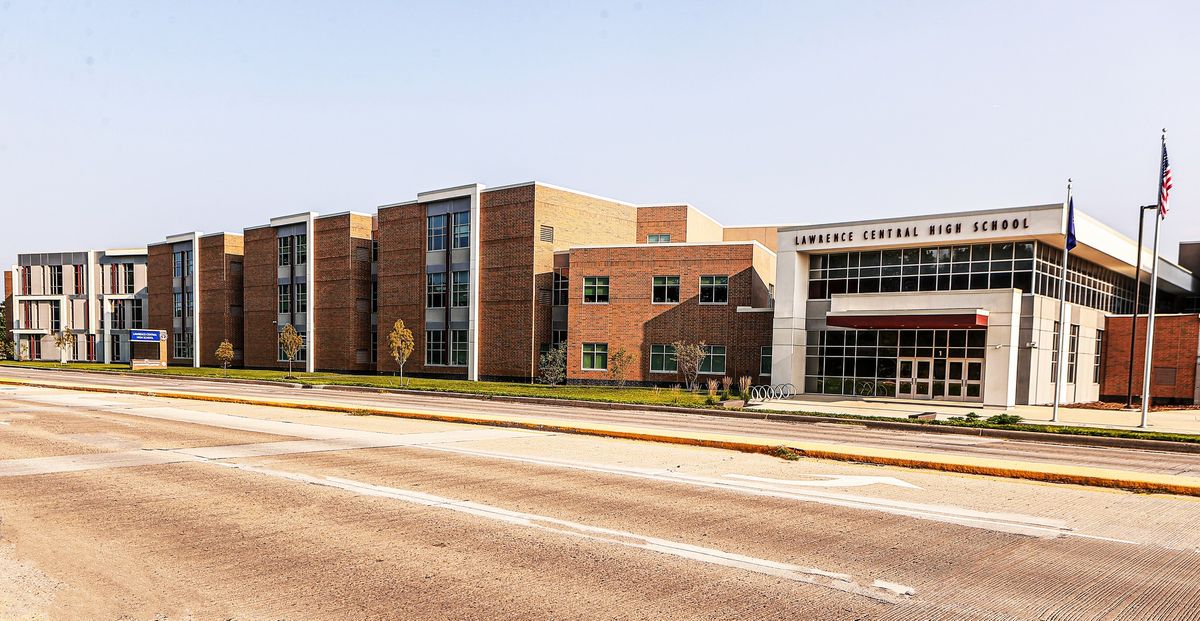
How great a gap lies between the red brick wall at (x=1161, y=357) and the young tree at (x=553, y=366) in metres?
30.0

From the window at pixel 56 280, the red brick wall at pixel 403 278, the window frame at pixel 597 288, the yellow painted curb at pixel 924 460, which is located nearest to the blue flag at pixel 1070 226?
the yellow painted curb at pixel 924 460

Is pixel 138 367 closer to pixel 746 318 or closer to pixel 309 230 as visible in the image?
pixel 309 230

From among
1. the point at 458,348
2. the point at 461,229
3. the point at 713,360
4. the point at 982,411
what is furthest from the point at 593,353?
the point at 982,411

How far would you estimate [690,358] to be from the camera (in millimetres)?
39969

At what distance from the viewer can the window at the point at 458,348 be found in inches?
1994

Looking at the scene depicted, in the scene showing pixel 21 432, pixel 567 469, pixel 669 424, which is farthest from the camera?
pixel 669 424

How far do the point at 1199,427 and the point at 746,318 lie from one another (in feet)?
67.0

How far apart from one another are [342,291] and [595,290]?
24.2 meters

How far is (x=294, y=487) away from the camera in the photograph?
10.5 meters

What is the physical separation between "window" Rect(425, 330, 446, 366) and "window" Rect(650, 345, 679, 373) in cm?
1638

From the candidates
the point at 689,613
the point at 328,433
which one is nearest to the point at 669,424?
the point at 328,433

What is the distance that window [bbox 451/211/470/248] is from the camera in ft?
165

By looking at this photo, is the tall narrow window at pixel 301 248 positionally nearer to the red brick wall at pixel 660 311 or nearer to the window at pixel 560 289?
the window at pixel 560 289

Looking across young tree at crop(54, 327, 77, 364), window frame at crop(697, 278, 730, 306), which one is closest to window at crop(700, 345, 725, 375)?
window frame at crop(697, 278, 730, 306)
